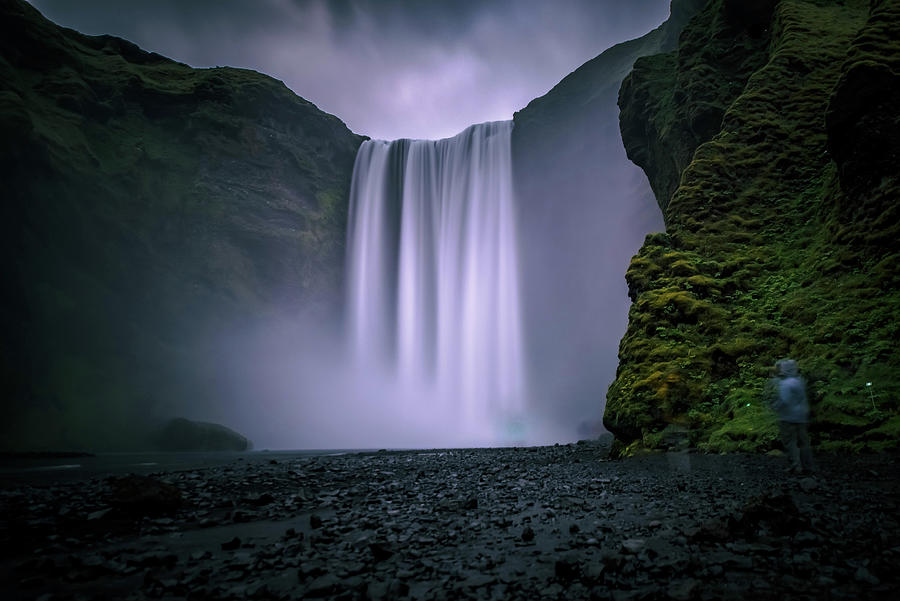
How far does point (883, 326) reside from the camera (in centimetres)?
868

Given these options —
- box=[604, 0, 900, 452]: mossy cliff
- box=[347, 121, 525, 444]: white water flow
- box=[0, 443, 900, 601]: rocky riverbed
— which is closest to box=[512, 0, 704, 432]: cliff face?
box=[347, 121, 525, 444]: white water flow

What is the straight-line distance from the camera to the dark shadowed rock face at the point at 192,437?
32469 mm

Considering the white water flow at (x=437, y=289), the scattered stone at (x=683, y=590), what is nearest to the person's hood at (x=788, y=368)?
the scattered stone at (x=683, y=590)

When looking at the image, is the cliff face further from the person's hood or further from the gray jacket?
the gray jacket

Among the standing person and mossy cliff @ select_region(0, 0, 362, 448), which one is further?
mossy cliff @ select_region(0, 0, 362, 448)

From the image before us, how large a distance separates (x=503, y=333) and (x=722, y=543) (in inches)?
1886

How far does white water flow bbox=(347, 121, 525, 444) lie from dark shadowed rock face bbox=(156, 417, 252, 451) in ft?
61.5

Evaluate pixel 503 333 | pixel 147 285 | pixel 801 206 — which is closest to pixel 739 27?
pixel 801 206

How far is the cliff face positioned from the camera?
48.1m

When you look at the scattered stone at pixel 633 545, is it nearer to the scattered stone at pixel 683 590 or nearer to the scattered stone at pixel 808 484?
the scattered stone at pixel 683 590

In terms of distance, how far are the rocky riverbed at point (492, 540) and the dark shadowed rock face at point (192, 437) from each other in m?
28.1

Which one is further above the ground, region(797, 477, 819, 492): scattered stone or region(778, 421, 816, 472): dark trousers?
region(778, 421, 816, 472): dark trousers

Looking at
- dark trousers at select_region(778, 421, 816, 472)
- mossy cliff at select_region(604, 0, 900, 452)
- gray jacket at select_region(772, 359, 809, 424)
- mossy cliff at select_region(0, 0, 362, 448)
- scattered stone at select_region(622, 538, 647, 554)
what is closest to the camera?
scattered stone at select_region(622, 538, 647, 554)

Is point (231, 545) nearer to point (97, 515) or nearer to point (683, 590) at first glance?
point (97, 515)
